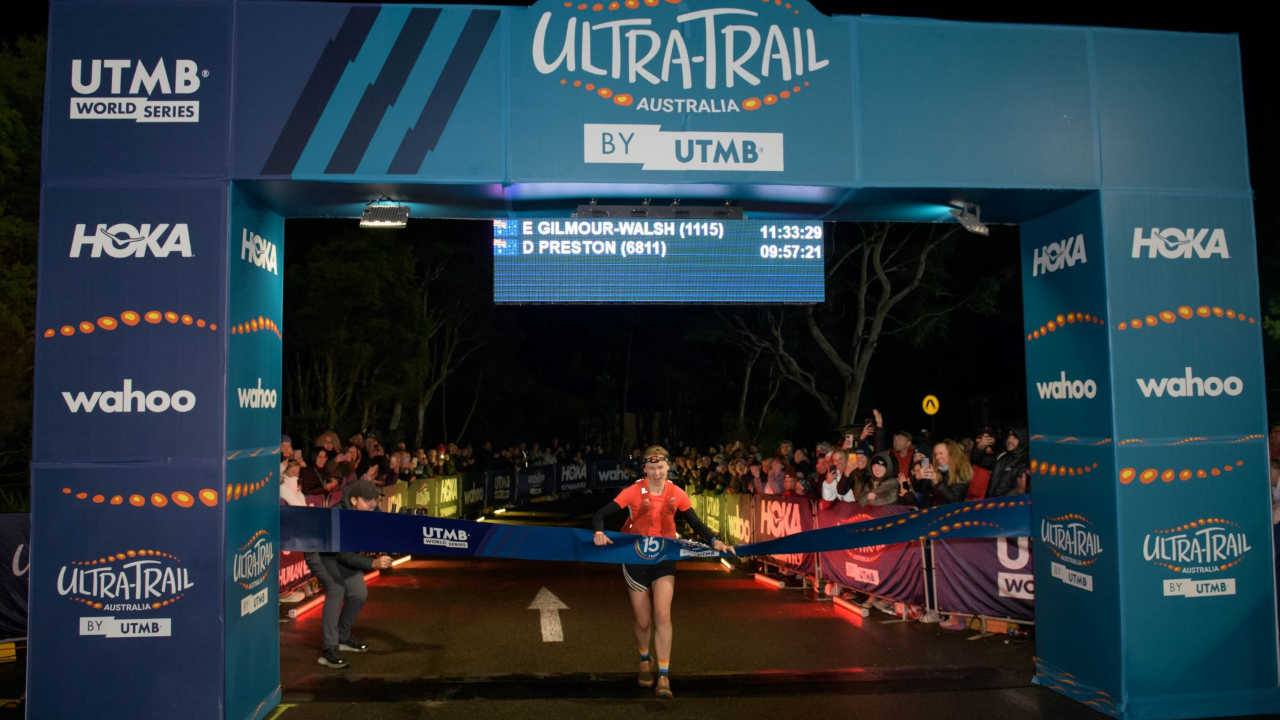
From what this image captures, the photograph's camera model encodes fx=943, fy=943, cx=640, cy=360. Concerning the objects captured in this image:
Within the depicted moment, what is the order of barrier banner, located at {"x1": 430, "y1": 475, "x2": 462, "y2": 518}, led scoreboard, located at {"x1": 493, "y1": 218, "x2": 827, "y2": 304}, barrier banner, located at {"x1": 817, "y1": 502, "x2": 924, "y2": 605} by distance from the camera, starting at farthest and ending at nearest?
barrier banner, located at {"x1": 430, "y1": 475, "x2": 462, "y2": 518} < barrier banner, located at {"x1": 817, "y1": 502, "x2": 924, "y2": 605} < led scoreboard, located at {"x1": 493, "y1": 218, "x2": 827, "y2": 304}

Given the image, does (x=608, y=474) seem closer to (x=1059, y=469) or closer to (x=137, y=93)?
(x=1059, y=469)

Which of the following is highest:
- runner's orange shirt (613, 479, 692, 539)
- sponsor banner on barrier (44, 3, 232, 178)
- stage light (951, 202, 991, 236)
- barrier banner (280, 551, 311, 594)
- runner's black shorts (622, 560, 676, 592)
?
sponsor banner on barrier (44, 3, 232, 178)

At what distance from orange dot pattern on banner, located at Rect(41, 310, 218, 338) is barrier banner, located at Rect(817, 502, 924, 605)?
265 inches

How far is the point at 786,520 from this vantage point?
14141 millimetres

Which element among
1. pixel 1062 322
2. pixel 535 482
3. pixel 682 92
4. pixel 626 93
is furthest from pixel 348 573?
pixel 535 482

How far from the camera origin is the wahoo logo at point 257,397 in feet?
22.4

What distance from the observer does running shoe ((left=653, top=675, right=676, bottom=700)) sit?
23.9 ft

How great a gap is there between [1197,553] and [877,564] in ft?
15.5

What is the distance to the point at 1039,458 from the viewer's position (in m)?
7.88

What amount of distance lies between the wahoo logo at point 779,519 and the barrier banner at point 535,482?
62.8 feet

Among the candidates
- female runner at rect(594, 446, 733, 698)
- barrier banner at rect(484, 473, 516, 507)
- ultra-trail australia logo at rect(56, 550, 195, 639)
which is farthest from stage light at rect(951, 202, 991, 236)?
barrier banner at rect(484, 473, 516, 507)

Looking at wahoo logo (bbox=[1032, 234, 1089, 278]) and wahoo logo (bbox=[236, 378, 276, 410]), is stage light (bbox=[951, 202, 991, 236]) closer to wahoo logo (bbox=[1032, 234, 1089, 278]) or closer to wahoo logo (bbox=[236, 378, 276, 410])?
wahoo logo (bbox=[1032, 234, 1089, 278])

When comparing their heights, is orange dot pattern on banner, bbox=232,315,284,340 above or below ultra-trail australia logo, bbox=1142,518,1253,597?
above

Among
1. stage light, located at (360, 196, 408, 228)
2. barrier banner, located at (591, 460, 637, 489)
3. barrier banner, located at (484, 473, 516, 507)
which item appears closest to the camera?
stage light, located at (360, 196, 408, 228)
